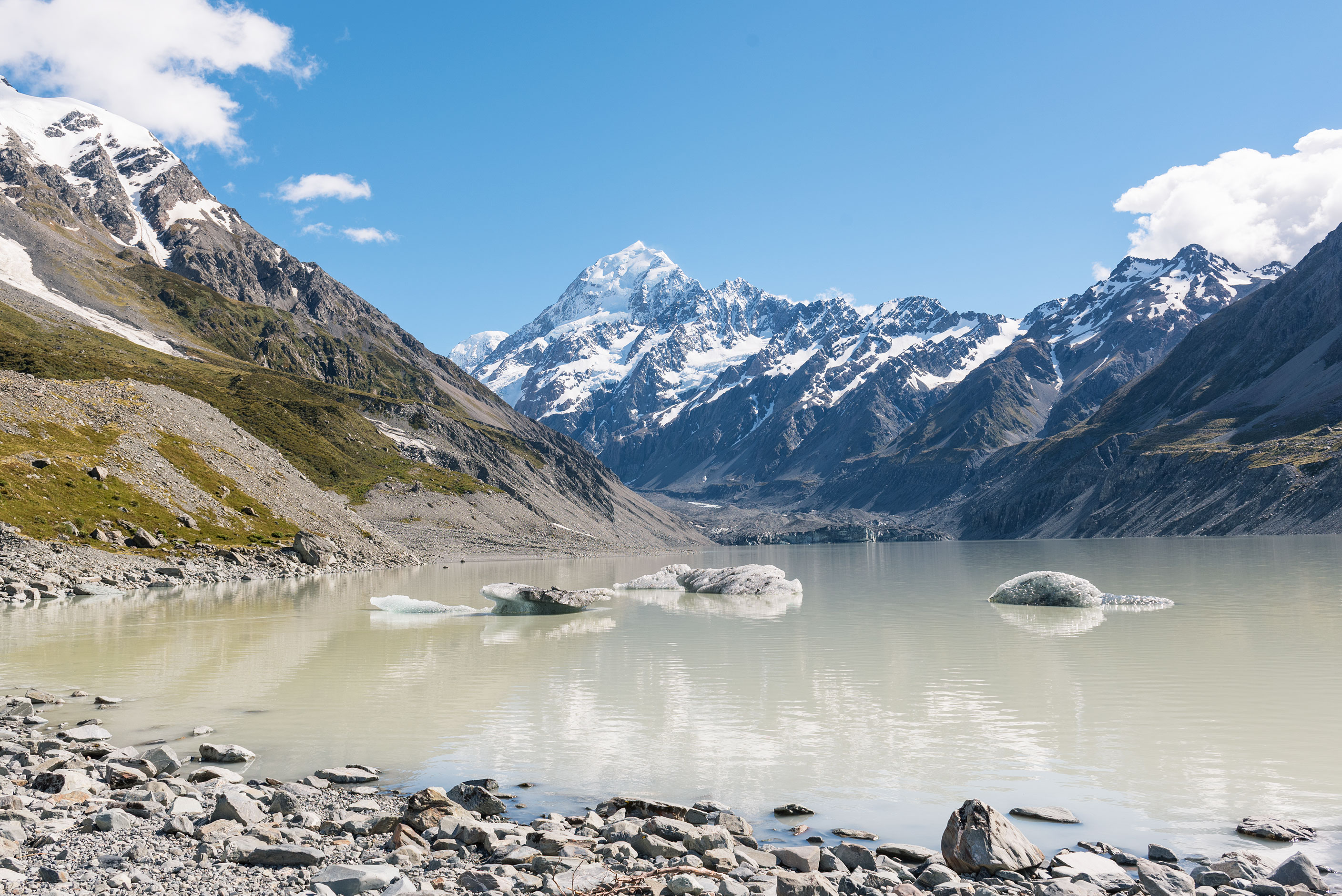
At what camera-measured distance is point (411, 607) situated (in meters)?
47.0

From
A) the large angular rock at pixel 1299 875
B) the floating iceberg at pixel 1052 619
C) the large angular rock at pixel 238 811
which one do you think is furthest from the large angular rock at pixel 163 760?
the floating iceberg at pixel 1052 619

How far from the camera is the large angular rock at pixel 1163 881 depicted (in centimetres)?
950

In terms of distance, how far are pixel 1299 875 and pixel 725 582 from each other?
179 ft

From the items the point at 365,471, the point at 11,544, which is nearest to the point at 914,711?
the point at 11,544

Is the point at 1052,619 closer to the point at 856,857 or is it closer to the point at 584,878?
the point at 856,857

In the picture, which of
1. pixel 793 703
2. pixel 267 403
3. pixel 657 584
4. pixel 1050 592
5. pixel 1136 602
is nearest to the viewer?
pixel 793 703

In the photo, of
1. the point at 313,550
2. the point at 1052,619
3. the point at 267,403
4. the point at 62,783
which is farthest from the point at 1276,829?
the point at 267,403

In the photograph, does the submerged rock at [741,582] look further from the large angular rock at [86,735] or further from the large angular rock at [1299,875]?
the large angular rock at [1299,875]

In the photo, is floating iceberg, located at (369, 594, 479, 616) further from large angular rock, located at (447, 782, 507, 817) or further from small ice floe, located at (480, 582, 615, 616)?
large angular rock, located at (447, 782, 507, 817)

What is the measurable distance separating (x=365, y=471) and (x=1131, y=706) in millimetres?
161611

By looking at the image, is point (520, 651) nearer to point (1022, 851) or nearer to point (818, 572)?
point (1022, 851)

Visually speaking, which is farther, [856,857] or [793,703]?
[793,703]

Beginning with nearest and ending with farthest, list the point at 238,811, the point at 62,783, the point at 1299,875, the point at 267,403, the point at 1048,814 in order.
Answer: the point at 1299,875 → the point at 238,811 → the point at 1048,814 → the point at 62,783 → the point at 267,403

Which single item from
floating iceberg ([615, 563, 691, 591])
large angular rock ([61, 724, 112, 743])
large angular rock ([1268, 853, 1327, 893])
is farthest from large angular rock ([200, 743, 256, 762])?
floating iceberg ([615, 563, 691, 591])
